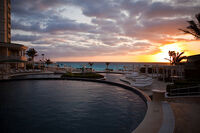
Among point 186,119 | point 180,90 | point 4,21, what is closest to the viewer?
point 186,119

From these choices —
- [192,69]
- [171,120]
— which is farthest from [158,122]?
[192,69]

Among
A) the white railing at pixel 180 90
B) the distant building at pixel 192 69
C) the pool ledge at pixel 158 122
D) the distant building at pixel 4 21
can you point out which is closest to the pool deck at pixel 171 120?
the pool ledge at pixel 158 122

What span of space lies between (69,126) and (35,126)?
4.36 feet

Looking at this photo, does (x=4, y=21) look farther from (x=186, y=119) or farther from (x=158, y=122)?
(x=186, y=119)

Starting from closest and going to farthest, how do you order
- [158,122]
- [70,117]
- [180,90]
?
[158,122], [70,117], [180,90]

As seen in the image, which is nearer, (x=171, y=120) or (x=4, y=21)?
(x=171, y=120)

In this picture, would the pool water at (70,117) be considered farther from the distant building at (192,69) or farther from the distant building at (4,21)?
the distant building at (4,21)

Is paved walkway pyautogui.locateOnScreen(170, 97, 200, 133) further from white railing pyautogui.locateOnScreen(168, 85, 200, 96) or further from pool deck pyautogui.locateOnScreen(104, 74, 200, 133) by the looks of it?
white railing pyautogui.locateOnScreen(168, 85, 200, 96)

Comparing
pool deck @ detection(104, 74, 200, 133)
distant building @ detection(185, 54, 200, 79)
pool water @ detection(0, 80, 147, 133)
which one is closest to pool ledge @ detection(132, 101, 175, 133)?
pool deck @ detection(104, 74, 200, 133)

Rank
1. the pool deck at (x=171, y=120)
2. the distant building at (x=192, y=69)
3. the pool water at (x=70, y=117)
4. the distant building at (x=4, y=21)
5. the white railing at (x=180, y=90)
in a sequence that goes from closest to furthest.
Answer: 1. the pool deck at (x=171, y=120)
2. the pool water at (x=70, y=117)
3. the white railing at (x=180, y=90)
4. the distant building at (x=192, y=69)
5. the distant building at (x=4, y=21)

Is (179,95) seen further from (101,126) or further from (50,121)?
(50,121)

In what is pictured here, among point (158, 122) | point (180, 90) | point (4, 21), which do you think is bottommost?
point (158, 122)

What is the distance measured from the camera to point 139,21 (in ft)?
57.8

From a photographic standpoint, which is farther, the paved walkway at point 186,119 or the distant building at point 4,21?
the distant building at point 4,21
